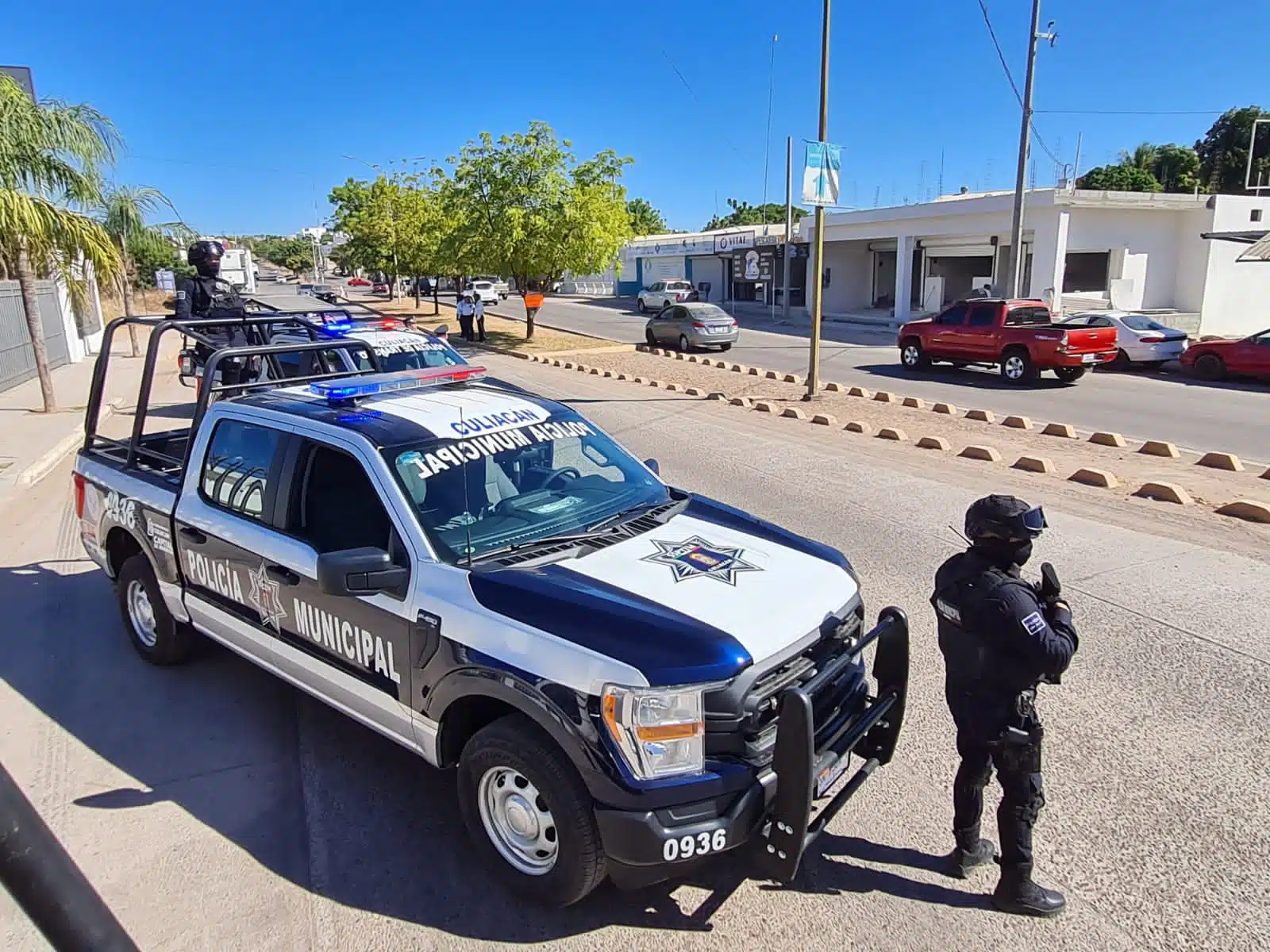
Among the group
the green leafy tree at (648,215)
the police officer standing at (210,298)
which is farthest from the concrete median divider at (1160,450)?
the green leafy tree at (648,215)

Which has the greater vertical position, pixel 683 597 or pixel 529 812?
pixel 683 597

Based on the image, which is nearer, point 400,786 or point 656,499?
point 400,786

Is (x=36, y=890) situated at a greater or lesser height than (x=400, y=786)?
greater

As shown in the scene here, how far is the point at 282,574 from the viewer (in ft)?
12.9

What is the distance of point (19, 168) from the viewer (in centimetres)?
1314

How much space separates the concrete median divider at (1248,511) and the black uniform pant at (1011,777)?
649 cm

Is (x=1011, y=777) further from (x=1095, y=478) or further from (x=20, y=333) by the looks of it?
(x=20, y=333)

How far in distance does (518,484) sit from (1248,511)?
7469 mm

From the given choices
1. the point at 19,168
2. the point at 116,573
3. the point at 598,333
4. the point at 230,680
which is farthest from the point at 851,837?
the point at 598,333

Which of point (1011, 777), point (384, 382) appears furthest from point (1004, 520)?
point (384, 382)

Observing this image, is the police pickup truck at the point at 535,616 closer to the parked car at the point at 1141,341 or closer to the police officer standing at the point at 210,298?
the police officer standing at the point at 210,298

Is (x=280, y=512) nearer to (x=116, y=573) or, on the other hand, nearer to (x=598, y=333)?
(x=116, y=573)

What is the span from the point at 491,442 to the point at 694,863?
81.1 inches

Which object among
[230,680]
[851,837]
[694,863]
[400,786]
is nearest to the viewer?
[694,863]
